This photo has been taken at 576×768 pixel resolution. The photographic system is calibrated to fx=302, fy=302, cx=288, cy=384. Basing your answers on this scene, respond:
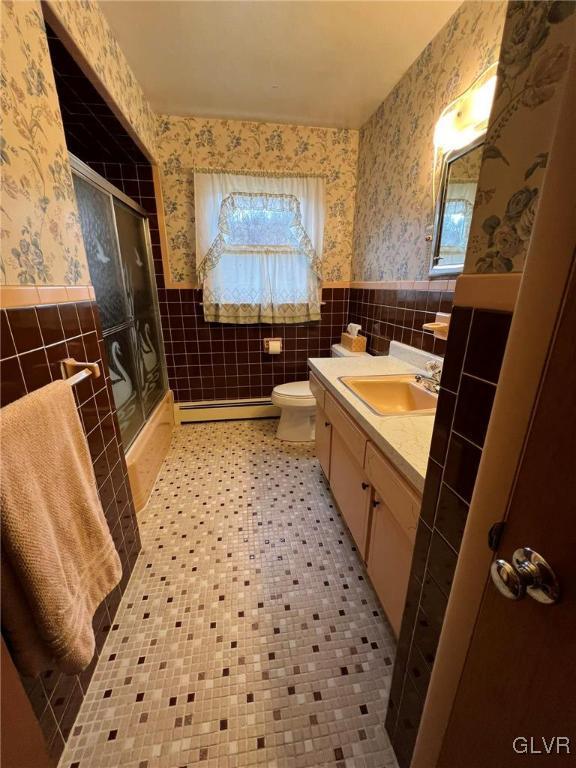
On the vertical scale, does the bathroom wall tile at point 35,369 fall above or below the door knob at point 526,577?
above

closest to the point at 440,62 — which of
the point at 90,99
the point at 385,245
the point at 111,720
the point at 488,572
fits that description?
the point at 385,245

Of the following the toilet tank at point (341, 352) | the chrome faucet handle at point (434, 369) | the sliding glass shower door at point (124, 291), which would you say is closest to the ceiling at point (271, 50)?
the sliding glass shower door at point (124, 291)

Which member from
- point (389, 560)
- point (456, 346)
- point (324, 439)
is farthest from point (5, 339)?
point (324, 439)

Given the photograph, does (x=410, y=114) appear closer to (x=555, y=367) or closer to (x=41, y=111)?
(x=41, y=111)

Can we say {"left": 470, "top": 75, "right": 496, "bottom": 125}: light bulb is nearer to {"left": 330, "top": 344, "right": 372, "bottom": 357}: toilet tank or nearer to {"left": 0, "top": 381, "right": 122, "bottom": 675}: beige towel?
{"left": 330, "top": 344, "right": 372, "bottom": 357}: toilet tank

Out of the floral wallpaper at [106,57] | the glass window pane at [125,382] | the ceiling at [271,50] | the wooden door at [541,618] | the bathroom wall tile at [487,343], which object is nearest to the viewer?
the wooden door at [541,618]

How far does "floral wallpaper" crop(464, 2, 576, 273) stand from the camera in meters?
0.38

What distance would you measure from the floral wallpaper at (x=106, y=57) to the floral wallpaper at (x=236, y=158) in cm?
29

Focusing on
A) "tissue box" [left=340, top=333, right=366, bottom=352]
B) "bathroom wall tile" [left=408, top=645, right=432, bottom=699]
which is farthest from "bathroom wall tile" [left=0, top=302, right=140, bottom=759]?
"tissue box" [left=340, top=333, right=366, bottom=352]

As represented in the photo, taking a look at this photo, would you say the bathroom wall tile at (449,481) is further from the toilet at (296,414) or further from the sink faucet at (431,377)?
the toilet at (296,414)

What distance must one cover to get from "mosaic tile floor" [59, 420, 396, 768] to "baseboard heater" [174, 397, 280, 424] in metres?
1.15

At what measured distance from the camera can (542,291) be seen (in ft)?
1.26

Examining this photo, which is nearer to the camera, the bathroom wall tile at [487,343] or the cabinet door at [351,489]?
the bathroom wall tile at [487,343]

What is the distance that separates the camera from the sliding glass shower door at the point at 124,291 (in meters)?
1.59
